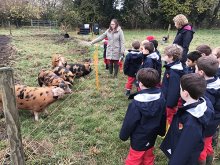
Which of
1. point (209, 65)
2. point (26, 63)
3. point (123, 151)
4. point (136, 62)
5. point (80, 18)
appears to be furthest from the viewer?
point (80, 18)

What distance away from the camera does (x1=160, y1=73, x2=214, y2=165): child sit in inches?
118

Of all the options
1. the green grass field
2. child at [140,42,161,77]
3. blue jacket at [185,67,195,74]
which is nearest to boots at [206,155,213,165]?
the green grass field

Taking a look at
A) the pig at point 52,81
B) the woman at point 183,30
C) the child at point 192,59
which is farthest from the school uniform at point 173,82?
the pig at point 52,81

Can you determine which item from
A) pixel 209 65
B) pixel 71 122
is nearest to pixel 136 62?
pixel 71 122

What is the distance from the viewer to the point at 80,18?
27.0 meters

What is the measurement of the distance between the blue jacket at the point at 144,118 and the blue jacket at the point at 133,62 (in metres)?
3.24

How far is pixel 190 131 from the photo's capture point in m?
2.99

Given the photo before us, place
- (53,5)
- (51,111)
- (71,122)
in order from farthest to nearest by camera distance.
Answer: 1. (53,5)
2. (51,111)
3. (71,122)

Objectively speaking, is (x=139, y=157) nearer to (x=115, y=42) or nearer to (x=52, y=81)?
(x=52, y=81)

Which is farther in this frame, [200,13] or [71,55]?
[200,13]

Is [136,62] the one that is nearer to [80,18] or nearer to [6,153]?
[6,153]

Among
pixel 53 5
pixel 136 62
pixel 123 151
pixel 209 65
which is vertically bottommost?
pixel 123 151

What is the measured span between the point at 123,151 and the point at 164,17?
88.0 ft

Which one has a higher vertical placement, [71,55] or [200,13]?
[200,13]
